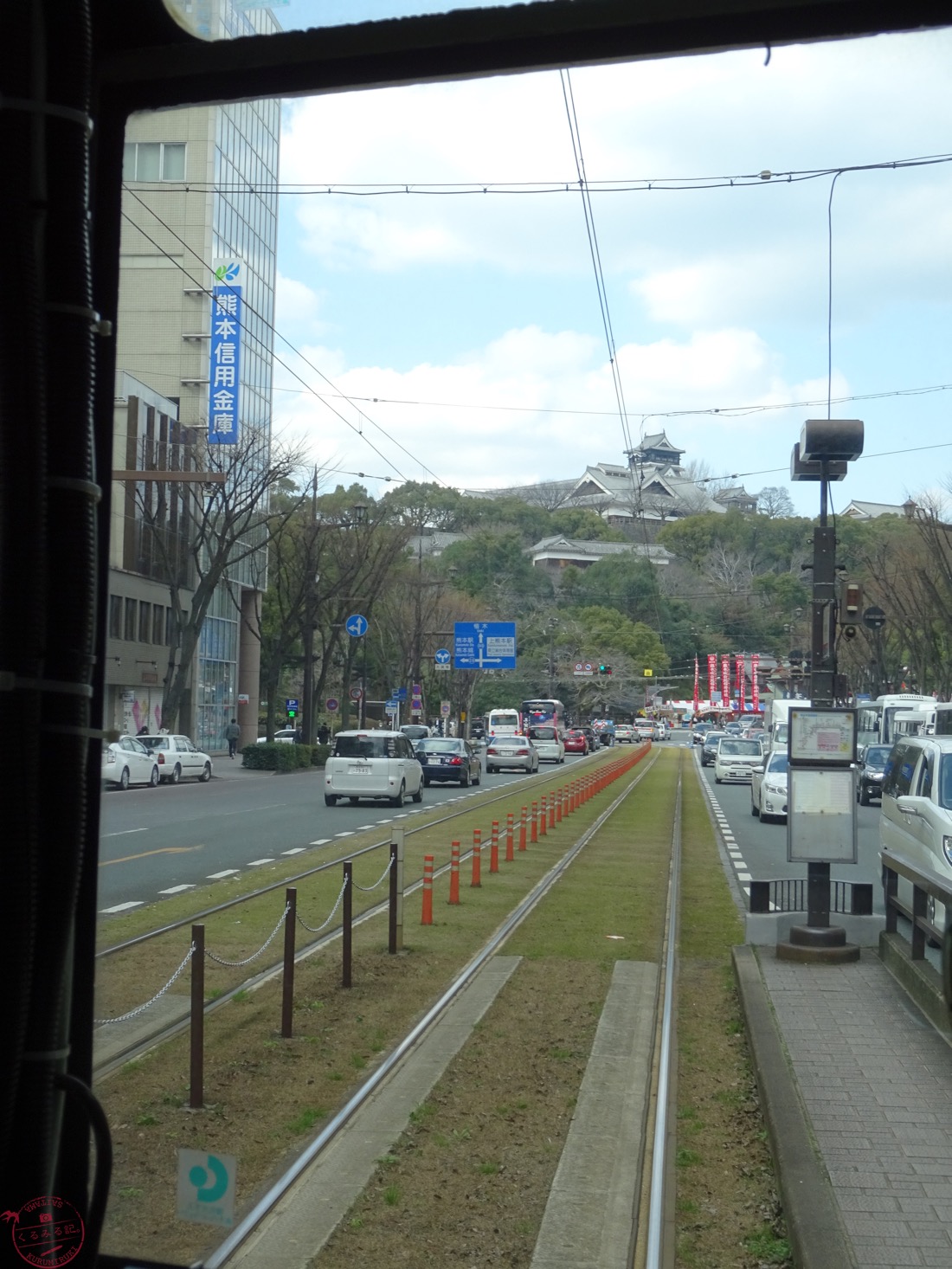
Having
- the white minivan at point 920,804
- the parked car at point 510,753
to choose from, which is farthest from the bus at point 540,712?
the white minivan at point 920,804

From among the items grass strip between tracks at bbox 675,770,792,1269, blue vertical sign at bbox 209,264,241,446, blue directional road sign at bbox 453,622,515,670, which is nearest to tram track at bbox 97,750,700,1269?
grass strip between tracks at bbox 675,770,792,1269

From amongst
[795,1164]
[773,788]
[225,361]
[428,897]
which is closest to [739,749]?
[773,788]

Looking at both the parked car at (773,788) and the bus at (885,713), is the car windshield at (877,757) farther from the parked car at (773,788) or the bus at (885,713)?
the parked car at (773,788)

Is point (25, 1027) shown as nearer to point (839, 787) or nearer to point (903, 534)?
point (839, 787)

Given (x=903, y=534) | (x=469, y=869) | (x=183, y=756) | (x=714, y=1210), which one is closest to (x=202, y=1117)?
(x=714, y=1210)

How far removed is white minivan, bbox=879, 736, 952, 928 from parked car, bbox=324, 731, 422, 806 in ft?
55.2

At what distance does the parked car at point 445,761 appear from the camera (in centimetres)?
3959

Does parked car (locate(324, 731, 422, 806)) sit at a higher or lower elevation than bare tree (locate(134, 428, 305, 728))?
lower

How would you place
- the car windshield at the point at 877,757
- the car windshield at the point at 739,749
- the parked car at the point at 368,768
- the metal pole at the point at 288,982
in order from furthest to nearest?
the car windshield at the point at 739,749
the car windshield at the point at 877,757
the parked car at the point at 368,768
the metal pole at the point at 288,982

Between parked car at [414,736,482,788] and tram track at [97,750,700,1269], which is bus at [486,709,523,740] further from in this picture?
tram track at [97,750,700,1269]

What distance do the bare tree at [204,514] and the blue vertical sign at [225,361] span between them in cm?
51

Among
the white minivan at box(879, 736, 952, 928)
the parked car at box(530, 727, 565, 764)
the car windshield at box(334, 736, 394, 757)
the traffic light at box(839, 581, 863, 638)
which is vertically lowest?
the parked car at box(530, 727, 565, 764)

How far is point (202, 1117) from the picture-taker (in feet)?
20.5

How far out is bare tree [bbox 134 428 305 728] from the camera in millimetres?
25234
